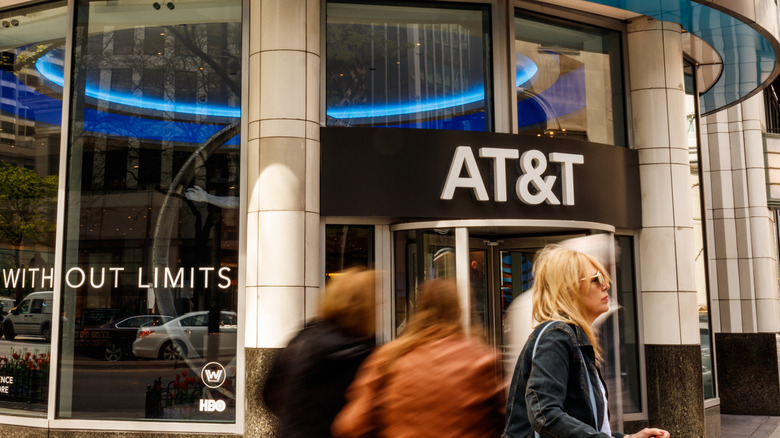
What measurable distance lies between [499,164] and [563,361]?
239 inches

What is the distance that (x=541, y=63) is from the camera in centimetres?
961

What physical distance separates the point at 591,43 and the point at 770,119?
1247cm

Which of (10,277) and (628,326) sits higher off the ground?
(10,277)

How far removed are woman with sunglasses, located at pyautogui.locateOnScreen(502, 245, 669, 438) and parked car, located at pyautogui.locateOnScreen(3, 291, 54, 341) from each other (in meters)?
7.30

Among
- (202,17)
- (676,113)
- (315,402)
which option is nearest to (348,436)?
(315,402)

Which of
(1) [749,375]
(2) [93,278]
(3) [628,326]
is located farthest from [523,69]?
(1) [749,375]

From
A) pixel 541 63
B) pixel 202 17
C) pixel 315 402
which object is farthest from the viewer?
pixel 541 63

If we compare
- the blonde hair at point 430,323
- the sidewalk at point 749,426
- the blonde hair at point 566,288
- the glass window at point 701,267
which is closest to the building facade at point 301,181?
the glass window at point 701,267

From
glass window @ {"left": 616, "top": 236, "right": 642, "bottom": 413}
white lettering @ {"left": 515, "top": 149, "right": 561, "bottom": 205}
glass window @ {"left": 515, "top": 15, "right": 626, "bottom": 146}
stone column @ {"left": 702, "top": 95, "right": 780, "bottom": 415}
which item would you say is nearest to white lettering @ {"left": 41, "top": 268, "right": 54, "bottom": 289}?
white lettering @ {"left": 515, "top": 149, "right": 561, "bottom": 205}

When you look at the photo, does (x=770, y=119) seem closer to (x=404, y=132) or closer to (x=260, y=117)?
(x=404, y=132)

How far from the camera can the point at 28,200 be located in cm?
903

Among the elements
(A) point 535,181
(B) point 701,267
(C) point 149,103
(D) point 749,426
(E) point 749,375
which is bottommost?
(D) point 749,426

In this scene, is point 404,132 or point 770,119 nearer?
point 404,132

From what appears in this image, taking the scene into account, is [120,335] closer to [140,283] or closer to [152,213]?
[140,283]
